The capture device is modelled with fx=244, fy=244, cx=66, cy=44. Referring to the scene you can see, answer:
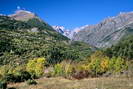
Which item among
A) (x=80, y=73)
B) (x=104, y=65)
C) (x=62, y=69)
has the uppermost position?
(x=104, y=65)

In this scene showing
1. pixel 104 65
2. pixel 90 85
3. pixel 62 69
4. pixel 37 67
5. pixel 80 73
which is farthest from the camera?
pixel 104 65

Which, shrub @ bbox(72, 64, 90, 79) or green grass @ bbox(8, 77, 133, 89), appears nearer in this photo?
green grass @ bbox(8, 77, 133, 89)

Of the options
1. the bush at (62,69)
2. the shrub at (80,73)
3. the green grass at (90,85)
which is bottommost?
the green grass at (90,85)

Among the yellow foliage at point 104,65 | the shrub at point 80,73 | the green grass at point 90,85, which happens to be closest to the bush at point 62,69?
the shrub at point 80,73

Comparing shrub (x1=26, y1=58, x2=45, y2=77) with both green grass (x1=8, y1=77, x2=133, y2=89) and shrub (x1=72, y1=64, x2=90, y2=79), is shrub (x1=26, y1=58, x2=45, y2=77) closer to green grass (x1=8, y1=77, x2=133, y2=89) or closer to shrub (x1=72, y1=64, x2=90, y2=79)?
shrub (x1=72, y1=64, x2=90, y2=79)

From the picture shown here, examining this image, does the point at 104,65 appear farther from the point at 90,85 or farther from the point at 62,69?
the point at 90,85

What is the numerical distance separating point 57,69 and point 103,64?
21.5m

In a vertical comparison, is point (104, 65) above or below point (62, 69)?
above

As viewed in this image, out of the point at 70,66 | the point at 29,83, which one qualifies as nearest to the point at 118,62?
the point at 70,66

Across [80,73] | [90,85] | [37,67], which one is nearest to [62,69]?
[37,67]

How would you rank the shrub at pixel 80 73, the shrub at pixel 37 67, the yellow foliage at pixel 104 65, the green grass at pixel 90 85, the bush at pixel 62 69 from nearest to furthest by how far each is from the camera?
the green grass at pixel 90 85 → the shrub at pixel 80 73 → the bush at pixel 62 69 → the shrub at pixel 37 67 → the yellow foliage at pixel 104 65

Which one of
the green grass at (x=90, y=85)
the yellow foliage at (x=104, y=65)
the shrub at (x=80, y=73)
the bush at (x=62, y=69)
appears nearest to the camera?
the green grass at (x=90, y=85)

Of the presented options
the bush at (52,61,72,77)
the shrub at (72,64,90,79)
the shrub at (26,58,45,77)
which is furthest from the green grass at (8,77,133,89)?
the shrub at (26,58,45,77)

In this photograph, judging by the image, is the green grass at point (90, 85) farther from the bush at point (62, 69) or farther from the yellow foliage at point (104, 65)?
the yellow foliage at point (104, 65)
